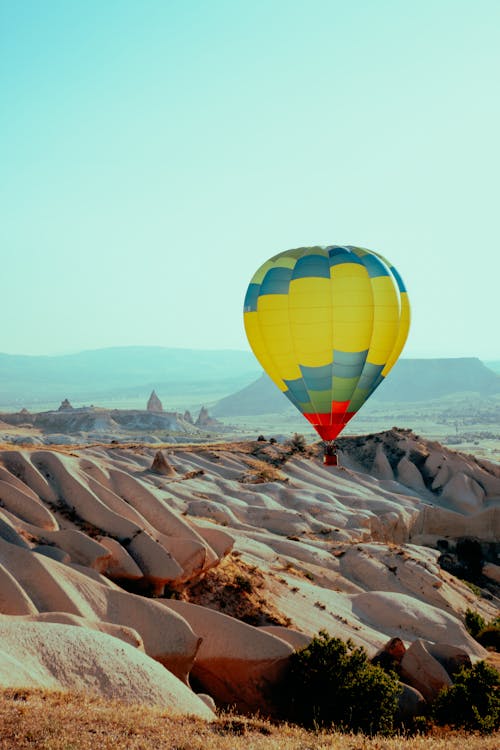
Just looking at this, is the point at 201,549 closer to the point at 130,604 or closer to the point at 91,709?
the point at 130,604

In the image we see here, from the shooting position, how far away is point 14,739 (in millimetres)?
10008

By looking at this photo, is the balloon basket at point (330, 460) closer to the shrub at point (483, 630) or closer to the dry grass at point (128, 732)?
the shrub at point (483, 630)

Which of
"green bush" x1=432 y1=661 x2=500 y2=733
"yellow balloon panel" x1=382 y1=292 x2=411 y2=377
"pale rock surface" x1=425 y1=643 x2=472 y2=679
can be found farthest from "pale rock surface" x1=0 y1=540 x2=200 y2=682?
"yellow balloon panel" x1=382 y1=292 x2=411 y2=377

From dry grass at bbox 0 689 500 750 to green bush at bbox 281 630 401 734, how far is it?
4135mm

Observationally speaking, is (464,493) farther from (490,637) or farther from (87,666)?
(87,666)

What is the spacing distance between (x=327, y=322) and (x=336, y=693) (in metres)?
13.0

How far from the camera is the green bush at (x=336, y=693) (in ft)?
54.7

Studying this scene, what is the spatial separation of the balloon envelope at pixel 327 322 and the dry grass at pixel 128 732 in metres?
15.8

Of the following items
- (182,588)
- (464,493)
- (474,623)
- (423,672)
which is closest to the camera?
(423,672)

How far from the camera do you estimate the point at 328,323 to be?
26.8m

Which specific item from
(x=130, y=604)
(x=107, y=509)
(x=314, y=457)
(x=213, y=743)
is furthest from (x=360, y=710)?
(x=314, y=457)

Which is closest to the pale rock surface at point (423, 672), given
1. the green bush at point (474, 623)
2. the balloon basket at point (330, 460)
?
the balloon basket at point (330, 460)

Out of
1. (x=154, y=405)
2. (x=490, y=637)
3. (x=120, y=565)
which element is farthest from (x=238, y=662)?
(x=154, y=405)

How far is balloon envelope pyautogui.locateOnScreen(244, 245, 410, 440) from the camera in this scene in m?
26.8
